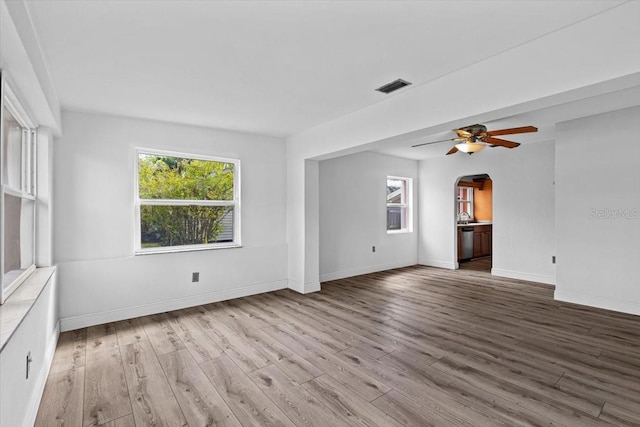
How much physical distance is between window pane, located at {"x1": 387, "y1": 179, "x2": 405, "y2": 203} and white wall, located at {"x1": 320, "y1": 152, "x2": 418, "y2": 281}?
0.90 ft

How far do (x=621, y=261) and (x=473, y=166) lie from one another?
9.97 feet

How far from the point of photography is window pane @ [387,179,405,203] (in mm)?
7034

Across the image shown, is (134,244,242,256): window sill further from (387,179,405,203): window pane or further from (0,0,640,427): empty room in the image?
(387,179,405,203): window pane

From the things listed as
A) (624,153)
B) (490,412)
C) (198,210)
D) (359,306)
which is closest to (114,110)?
(198,210)

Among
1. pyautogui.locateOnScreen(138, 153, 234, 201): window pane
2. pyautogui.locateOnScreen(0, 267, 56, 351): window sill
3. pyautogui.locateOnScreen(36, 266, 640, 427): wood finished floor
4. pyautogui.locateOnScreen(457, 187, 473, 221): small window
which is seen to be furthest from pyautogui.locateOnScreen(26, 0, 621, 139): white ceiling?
pyautogui.locateOnScreen(457, 187, 473, 221): small window

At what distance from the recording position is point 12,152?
94.6 inches

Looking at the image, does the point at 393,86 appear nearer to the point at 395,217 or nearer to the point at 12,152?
the point at 12,152

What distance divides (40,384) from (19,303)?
0.72m

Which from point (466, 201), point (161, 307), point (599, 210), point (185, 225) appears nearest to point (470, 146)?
point (599, 210)

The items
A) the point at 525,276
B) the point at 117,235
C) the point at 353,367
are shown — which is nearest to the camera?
the point at 353,367

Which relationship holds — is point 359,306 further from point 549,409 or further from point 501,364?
point 549,409

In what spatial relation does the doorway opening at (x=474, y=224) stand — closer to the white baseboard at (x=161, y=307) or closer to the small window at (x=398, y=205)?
the small window at (x=398, y=205)

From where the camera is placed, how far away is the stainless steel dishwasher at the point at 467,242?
25.0ft

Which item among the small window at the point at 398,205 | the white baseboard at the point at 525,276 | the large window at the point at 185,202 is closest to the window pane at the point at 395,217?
the small window at the point at 398,205
